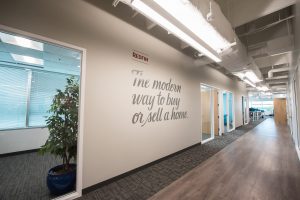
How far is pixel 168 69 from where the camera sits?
12.8ft

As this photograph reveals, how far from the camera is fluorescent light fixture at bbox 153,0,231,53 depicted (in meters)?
1.74

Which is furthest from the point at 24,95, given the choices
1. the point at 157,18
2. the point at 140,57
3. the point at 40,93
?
the point at 157,18

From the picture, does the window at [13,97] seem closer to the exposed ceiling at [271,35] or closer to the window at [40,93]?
the window at [40,93]

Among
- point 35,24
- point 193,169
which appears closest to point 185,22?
point 35,24

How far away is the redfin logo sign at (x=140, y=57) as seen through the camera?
119 inches

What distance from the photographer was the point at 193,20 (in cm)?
202

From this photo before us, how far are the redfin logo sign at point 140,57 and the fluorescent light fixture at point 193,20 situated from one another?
1286 millimetres

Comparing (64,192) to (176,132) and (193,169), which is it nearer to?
(193,169)

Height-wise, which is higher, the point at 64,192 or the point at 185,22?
the point at 185,22

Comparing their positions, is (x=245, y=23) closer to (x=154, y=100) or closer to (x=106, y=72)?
(x=154, y=100)

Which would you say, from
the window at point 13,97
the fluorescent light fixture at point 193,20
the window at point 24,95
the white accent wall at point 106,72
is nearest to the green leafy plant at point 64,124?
the white accent wall at point 106,72

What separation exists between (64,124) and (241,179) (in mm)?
3456

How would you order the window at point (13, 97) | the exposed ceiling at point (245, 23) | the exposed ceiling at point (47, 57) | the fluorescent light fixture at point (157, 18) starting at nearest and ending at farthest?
the fluorescent light fixture at point (157, 18), the exposed ceiling at point (245, 23), the exposed ceiling at point (47, 57), the window at point (13, 97)

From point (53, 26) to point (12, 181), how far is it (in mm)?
2902
